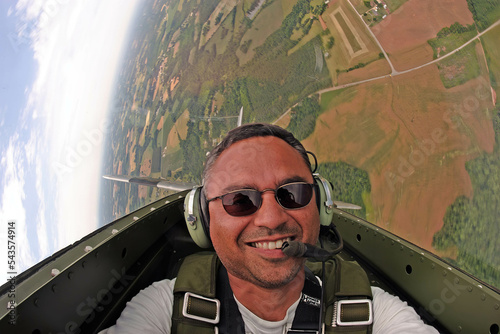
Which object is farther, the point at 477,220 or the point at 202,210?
the point at 477,220

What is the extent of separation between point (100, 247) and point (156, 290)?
310 mm

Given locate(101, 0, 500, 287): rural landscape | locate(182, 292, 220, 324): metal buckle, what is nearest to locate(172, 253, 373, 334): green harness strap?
locate(182, 292, 220, 324): metal buckle

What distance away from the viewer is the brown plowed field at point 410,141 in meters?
14.0

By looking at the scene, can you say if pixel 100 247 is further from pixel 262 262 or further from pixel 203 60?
pixel 203 60

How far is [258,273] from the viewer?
96 centimetres

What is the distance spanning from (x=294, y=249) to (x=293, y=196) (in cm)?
21

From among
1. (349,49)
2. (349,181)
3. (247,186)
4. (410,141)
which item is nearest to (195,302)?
(247,186)

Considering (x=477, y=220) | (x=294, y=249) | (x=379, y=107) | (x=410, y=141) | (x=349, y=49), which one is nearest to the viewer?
(x=294, y=249)

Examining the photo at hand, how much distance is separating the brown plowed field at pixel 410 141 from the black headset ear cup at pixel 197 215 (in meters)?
15.6

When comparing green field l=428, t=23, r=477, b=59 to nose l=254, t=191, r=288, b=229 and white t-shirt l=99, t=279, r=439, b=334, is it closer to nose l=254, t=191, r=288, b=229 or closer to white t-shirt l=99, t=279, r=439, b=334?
white t-shirt l=99, t=279, r=439, b=334

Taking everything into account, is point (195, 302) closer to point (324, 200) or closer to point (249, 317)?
point (249, 317)

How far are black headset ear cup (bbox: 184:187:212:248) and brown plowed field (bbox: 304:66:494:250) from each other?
51.2 ft

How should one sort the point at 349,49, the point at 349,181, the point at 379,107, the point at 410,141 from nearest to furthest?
the point at 410,141, the point at 349,181, the point at 379,107, the point at 349,49

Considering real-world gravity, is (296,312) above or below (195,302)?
below
